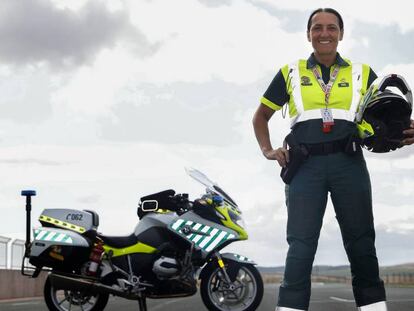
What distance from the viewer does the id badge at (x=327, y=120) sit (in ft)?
15.2

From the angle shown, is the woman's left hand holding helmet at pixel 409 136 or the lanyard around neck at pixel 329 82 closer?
the woman's left hand holding helmet at pixel 409 136

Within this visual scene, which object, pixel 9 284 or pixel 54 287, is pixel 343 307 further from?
pixel 9 284

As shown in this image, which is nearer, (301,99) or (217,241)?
→ (301,99)

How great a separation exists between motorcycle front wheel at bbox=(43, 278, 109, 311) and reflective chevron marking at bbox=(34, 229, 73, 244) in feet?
1.44

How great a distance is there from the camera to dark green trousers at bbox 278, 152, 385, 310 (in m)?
4.56

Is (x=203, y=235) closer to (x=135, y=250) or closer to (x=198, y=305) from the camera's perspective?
(x=135, y=250)

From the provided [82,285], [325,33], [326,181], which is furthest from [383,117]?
[82,285]

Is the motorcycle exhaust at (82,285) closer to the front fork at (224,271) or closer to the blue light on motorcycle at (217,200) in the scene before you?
the front fork at (224,271)

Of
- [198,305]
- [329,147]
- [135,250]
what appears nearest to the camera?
[329,147]

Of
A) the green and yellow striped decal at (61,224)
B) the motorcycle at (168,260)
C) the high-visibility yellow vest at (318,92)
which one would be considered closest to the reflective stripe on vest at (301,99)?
the high-visibility yellow vest at (318,92)

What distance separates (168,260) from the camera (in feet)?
24.8

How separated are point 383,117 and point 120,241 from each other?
12.4 ft

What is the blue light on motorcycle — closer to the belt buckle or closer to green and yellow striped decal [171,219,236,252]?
green and yellow striped decal [171,219,236,252]

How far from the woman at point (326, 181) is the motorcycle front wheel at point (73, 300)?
365 cm
